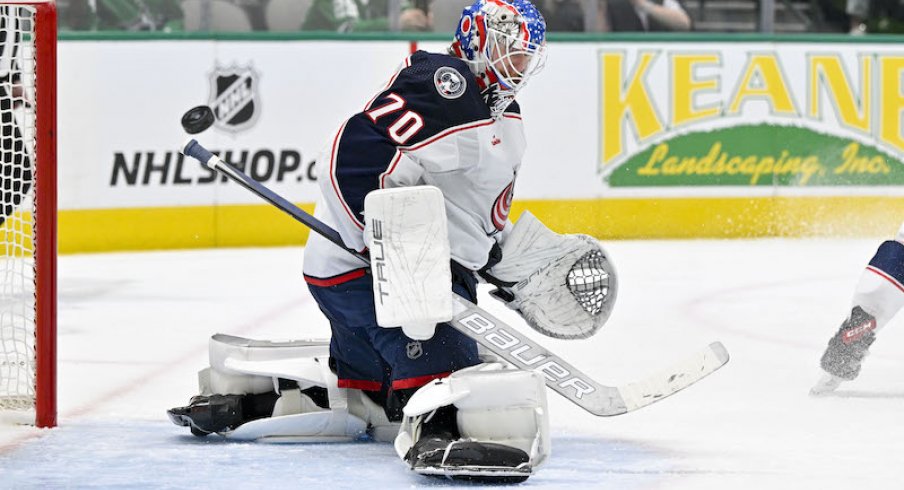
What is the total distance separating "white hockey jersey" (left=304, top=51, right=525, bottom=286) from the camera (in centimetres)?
246

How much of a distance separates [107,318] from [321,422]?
72.9 inches

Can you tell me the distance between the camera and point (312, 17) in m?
6.32

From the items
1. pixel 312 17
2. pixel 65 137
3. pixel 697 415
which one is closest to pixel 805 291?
pixel 697 415

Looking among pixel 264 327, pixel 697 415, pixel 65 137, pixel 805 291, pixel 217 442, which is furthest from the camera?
pixel 65 137

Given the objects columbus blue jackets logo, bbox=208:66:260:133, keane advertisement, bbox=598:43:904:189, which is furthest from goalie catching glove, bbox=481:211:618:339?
keane advertisement, bbox=598:43:904:189

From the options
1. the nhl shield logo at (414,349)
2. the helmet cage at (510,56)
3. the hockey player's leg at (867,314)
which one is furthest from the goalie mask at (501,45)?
the hockey player's leg at (867,314)

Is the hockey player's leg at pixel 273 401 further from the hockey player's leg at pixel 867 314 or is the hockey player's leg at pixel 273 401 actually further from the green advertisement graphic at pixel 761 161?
the green advertisement graphic at pixel 761 161

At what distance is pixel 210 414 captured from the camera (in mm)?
2701

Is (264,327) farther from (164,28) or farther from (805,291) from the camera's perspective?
(164,28)

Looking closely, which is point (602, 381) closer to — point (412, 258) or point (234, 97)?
point (412, 258)

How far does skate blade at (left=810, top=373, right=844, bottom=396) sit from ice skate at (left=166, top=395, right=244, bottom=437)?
4.08ft

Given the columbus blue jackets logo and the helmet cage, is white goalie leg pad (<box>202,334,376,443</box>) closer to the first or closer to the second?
the helmet cage

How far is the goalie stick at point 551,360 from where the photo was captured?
2525 mm

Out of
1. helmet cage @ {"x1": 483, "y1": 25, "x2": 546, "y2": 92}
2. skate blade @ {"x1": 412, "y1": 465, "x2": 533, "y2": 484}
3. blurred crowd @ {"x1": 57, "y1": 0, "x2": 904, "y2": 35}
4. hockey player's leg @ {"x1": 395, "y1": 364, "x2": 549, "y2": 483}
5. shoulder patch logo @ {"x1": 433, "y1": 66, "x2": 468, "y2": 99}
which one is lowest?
skate blade @ {"x1": 412, "y1": 465, "x2": 533, "y2": 484}
